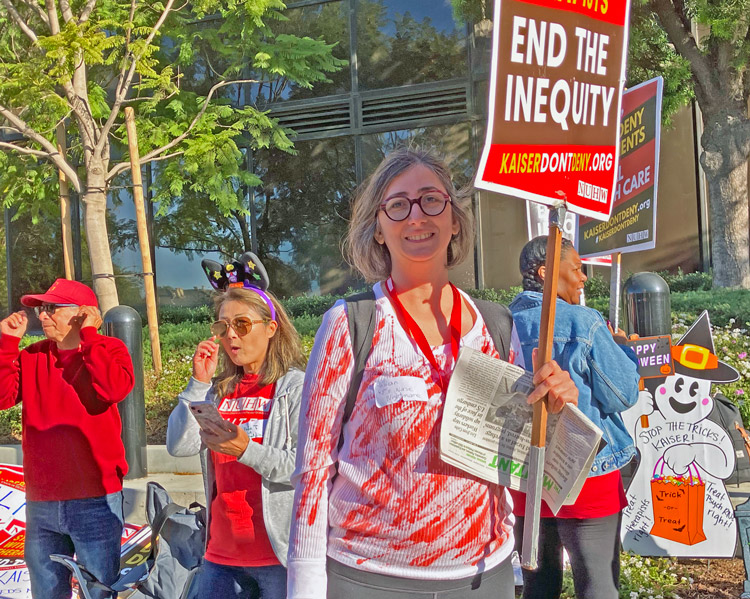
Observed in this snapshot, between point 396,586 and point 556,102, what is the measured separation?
1368 mm

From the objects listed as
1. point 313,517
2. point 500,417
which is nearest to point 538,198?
point 500,417

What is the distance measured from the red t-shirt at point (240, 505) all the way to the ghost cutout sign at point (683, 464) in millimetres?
2868

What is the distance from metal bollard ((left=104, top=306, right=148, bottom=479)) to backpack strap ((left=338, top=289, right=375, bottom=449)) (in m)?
5.81

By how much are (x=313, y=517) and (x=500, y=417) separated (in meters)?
0.51

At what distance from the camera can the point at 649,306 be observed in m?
5.40

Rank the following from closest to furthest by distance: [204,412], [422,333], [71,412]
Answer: [422,333] → [204,412] → [71,412]

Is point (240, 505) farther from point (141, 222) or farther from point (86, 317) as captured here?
point (141, 222)

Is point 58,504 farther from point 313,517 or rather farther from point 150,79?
point 150,79

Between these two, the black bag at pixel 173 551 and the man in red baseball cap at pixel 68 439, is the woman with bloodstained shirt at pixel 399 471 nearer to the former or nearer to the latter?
the black bag at pixel 173 551

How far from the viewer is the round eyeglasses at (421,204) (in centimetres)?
211

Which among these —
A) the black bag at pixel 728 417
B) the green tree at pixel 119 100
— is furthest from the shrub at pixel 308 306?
the black bag at pixel 728 417

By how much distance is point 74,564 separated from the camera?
139 inches

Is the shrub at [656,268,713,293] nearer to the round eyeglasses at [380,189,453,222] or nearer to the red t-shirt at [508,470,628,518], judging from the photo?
the red t-shirt at [508,470,628,518]

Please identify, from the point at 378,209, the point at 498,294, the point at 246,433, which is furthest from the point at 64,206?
the point at 378,209
